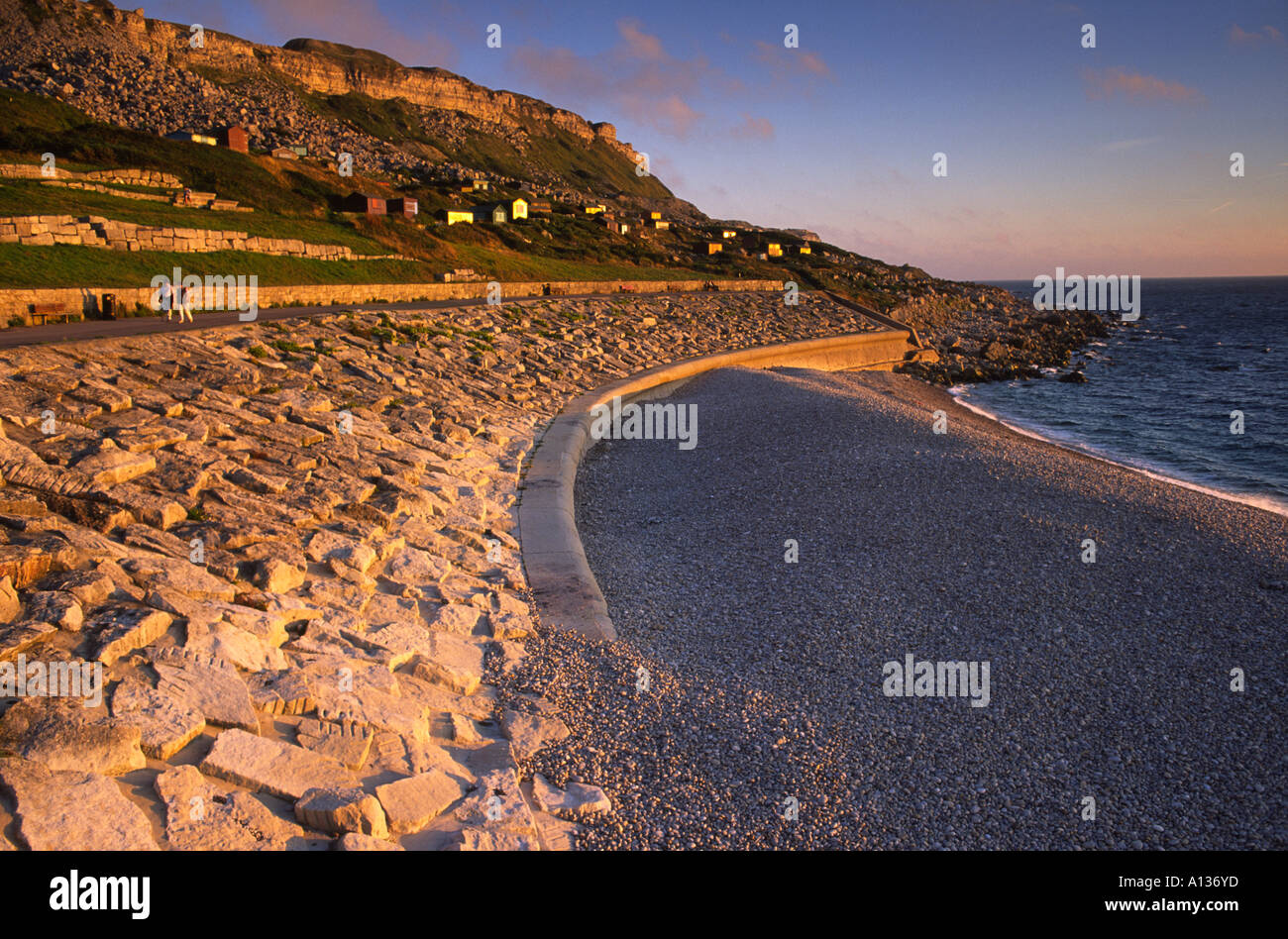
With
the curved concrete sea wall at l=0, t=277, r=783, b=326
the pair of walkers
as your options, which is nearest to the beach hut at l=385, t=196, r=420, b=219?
the curved concrete sea wall at l=0, t=277, r=783, b=326

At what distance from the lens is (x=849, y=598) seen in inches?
346

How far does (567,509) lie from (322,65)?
522ft

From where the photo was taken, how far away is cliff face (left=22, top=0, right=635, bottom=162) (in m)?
108

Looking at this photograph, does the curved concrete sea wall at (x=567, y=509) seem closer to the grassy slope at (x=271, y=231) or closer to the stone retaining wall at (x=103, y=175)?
the grassy slope at (x=271, y=231)

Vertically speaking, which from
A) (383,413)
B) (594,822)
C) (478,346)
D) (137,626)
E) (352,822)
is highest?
(478,346)

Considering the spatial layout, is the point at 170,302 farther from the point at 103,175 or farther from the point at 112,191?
the point at 103,175

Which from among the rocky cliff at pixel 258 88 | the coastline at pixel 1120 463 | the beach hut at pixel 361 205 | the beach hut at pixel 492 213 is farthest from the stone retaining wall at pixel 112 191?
the rocky cliff at pixel 258 88

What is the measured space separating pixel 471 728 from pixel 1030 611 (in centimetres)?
618

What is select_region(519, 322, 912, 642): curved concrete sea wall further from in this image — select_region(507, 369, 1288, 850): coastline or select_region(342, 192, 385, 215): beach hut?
select_region(342, 192, 385, 215): beach hut

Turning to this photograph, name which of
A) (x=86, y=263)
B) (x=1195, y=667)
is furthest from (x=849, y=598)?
(x=86, y=263)

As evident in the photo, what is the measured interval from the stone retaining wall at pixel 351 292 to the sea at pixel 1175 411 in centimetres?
1760

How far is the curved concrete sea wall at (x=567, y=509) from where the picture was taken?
26.8ft

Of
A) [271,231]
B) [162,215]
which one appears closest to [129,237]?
[162,215]
